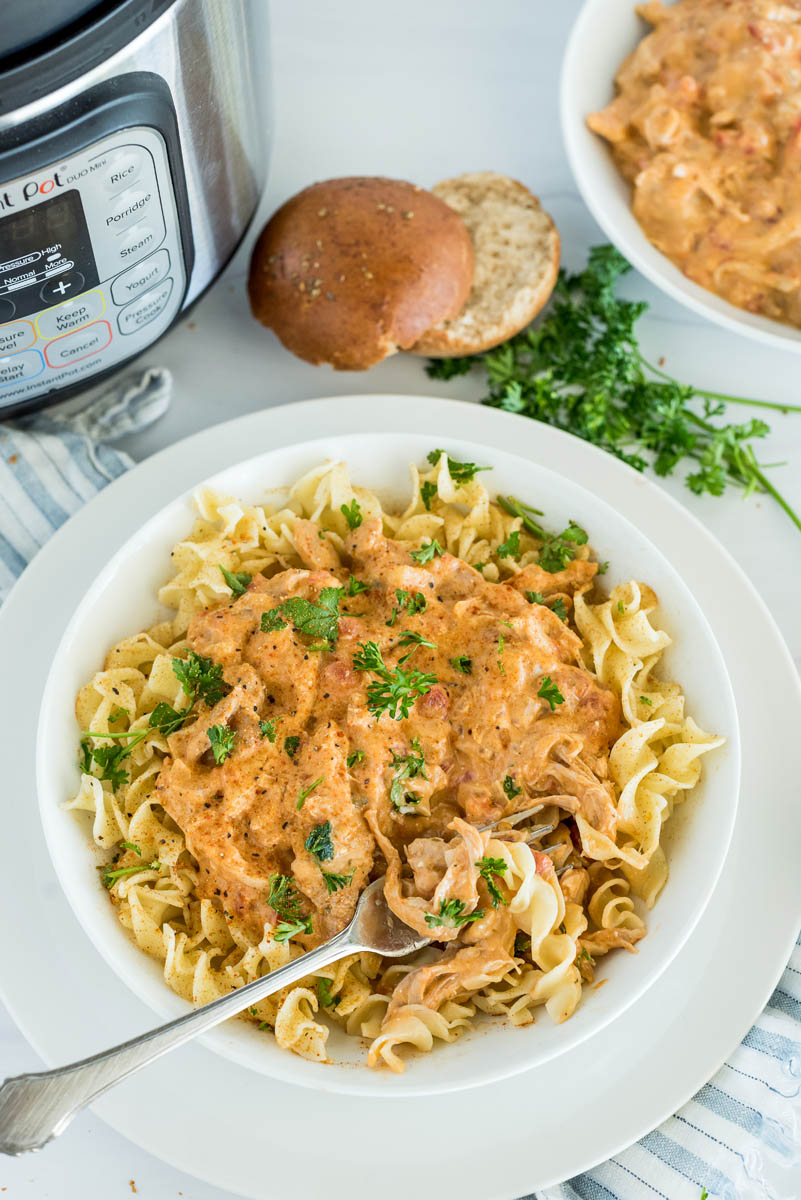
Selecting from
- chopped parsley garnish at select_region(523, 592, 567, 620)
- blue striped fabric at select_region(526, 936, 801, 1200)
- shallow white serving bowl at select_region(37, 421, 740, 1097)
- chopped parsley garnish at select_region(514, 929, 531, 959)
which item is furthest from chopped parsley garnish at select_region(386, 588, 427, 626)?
blue striped fabric at select_region(526, 936, 801, 1200)

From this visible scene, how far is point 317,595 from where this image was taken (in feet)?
11.3

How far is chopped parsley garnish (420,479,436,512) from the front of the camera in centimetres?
382

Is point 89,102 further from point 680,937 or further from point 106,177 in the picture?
point 680,937

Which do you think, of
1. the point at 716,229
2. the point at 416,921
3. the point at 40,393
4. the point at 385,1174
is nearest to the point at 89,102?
the point at 40,393

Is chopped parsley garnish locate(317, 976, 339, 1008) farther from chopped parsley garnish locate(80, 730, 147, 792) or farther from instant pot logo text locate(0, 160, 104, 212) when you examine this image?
instant pot logo text locate(0, 160, 104, 212)

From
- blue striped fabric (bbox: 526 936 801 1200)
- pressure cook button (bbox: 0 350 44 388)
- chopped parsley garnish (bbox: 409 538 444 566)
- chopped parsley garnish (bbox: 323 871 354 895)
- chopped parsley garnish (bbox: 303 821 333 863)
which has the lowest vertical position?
blue striped fabric (bbox: 526 936 801 1200)

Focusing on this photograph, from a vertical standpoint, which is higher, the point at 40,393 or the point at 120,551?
the point at 40,393

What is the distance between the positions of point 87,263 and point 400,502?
1.29m

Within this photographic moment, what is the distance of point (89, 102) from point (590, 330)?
2.24 m

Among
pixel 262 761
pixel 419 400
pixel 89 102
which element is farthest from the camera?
pixel 419 400

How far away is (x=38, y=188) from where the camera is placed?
2.89m

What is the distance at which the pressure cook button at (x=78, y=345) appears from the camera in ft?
11.3

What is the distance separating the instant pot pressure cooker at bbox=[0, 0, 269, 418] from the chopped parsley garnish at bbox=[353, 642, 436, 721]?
1.29 m

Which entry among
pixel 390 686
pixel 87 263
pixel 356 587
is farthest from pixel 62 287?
pixel 390 686
